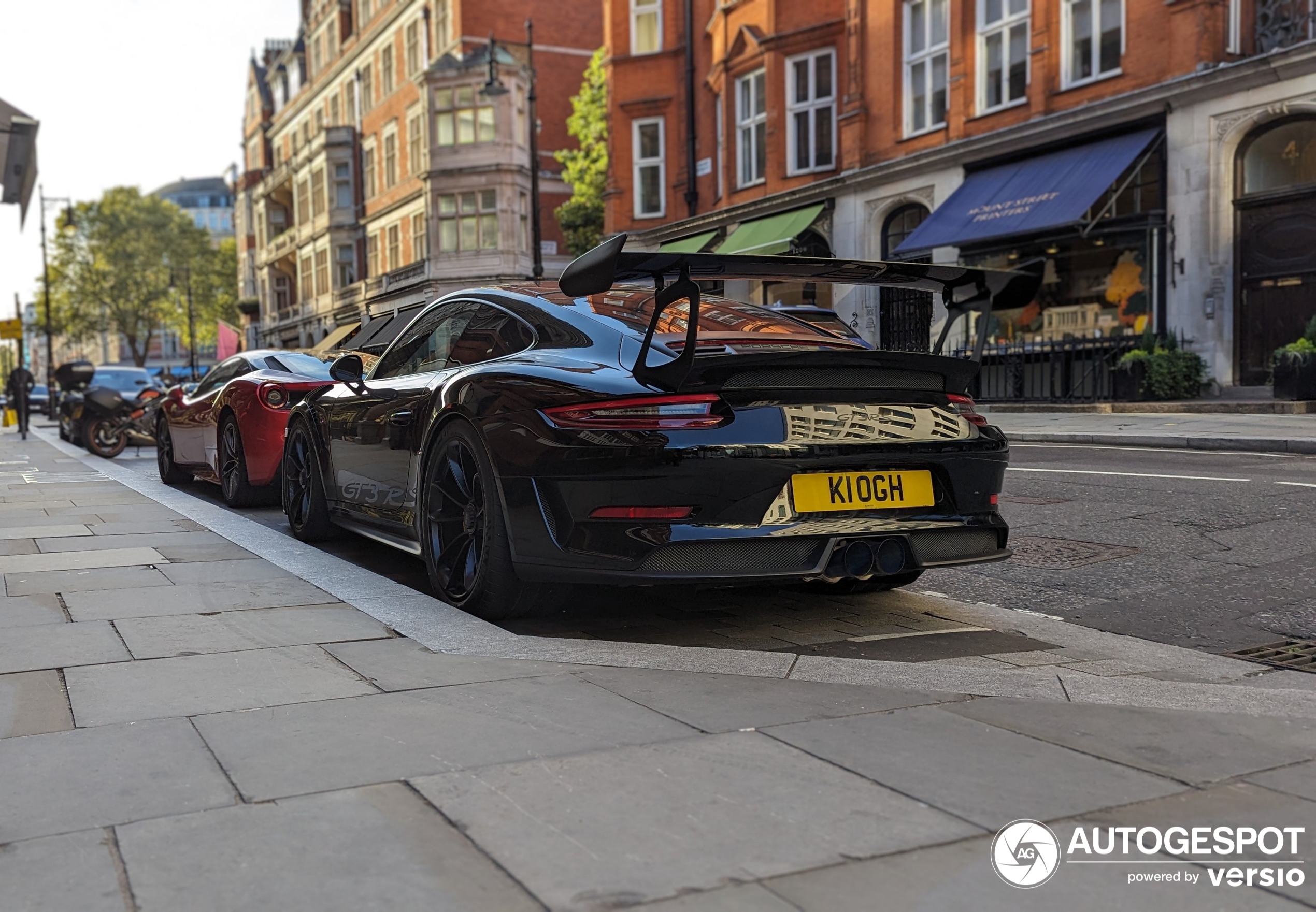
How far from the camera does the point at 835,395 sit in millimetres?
4211

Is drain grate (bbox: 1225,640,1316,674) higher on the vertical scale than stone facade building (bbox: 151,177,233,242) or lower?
lower

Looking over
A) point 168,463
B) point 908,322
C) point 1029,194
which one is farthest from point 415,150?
point 908,322

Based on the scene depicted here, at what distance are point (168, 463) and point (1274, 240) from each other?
49.5 ft

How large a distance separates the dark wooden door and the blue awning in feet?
6.77

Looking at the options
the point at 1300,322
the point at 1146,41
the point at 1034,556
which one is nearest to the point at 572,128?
the point at 1146,41

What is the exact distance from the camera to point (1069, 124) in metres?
19.9

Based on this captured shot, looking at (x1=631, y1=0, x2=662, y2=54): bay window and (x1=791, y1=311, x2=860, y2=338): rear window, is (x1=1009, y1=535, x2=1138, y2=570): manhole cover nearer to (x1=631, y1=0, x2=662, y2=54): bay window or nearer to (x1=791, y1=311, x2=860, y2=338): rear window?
(x1=791, y1=311, x2=860, y2=338): rear window

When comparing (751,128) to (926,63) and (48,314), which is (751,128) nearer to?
(926,63)

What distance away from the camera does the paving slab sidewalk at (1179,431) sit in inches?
467

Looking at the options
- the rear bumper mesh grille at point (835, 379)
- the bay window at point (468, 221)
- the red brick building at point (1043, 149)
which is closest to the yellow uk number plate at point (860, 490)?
the rear bumper mesh grille at point (835, 379)

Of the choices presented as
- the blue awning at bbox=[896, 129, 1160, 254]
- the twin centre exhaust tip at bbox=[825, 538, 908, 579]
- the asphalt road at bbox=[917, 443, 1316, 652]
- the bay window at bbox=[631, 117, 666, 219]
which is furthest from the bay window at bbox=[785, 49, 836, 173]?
the twin centre exhaust tip at bbox=[825, 538, 908, 579]

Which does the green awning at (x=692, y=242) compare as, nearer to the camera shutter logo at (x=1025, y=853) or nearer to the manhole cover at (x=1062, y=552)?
the manhole cover at (x=1062, y=552)

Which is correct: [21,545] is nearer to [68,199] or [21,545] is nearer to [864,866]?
[864,866]

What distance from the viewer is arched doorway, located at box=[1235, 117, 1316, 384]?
671 inches
